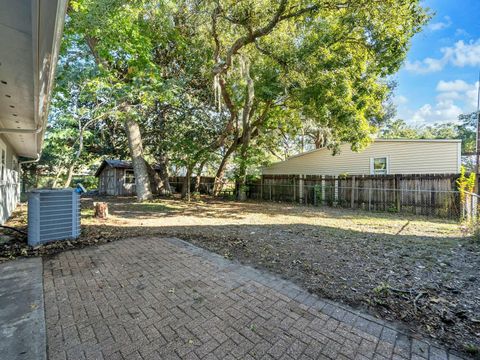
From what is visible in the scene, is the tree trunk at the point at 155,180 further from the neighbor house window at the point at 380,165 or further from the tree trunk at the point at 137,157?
Answer: the neighbor house window at the point at 380,165

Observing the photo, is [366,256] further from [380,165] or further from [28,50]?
[380,165]

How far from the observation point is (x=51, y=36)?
5.95 ft

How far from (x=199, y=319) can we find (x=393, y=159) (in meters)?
12.7

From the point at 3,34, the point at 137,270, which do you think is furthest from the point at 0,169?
the point at 3,34

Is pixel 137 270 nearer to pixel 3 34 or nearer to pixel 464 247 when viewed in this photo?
pixel 3 34

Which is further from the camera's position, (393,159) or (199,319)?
(393,159)

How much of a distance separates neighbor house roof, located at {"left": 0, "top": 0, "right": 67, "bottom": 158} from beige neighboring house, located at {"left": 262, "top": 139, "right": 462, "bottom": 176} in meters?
12.8

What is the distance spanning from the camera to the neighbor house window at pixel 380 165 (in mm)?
12234

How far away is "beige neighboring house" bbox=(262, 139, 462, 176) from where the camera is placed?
1111cm

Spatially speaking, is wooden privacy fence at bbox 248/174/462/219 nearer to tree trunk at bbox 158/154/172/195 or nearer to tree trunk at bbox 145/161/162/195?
tree trunk at bbox 158/154/172/195

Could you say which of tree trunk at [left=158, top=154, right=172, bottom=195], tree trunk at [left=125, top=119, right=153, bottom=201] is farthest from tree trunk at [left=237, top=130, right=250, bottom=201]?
tree trunk at [left=158, top=154, right=172, bottom=195]

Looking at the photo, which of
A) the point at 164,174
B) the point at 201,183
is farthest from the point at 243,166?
the point at 164,174

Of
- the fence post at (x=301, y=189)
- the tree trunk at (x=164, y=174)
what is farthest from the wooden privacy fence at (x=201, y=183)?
the fence post at (x=301, y=189)

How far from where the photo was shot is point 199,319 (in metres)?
2.31
